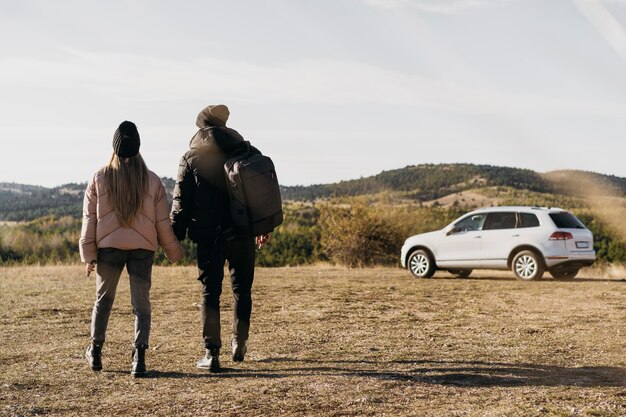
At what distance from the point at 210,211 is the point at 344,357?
207cm

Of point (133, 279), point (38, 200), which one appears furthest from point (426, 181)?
point (133, 279)

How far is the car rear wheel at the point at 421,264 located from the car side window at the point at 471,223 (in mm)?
988

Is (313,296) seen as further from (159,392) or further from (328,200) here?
(328,200)

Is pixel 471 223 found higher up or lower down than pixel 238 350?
higher up

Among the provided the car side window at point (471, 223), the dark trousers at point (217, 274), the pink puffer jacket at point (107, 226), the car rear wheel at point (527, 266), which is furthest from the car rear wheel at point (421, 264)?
the pink puffer jacket at point (107, 226)

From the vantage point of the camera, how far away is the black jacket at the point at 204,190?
7066mm

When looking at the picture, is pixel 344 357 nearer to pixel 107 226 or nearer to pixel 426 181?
pixel 107 226

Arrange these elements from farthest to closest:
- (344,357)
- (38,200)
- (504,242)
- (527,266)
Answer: (38,200) → (504,242) → (527,266) → (344,357)

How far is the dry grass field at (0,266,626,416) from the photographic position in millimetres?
5973

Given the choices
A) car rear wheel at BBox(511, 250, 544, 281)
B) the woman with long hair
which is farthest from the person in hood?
car rear wheel at BBox(511, 250, 544, 281)

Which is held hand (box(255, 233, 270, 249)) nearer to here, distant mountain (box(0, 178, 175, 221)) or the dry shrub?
the dry shrub

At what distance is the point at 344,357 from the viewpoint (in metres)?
7.97

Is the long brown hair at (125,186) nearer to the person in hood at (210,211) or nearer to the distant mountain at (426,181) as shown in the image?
the person in hood at (210,211)

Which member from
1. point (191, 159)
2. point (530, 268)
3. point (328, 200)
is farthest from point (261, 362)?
point (328, 200)
